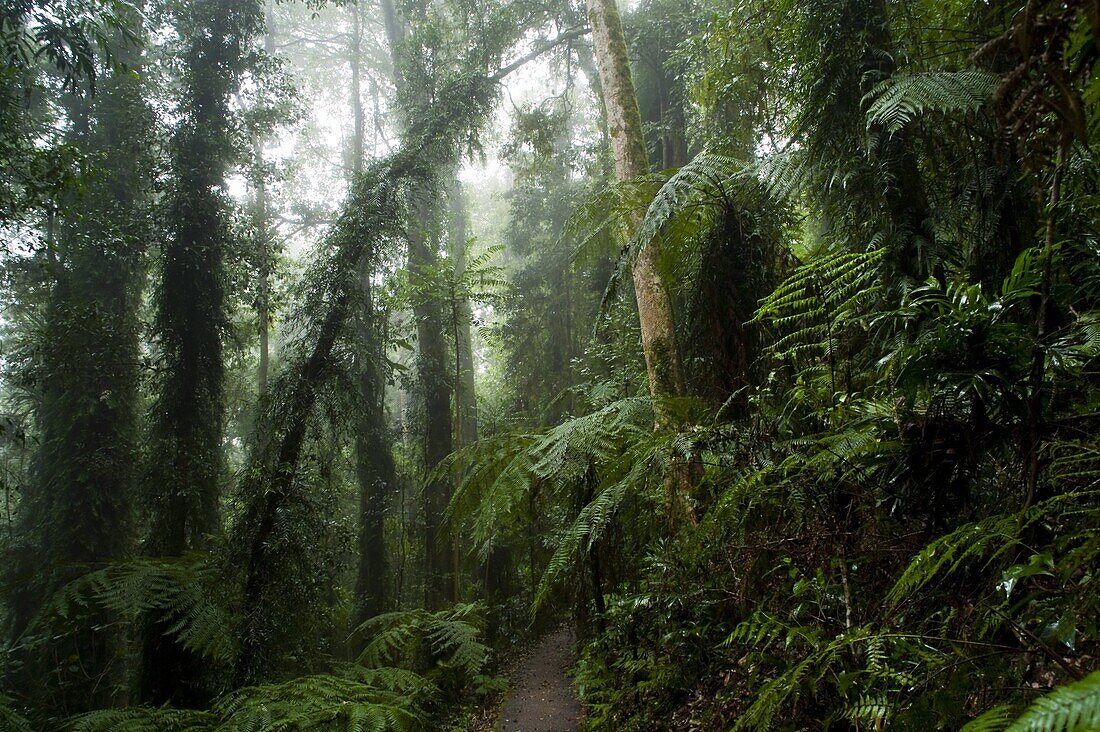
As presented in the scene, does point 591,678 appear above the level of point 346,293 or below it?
below

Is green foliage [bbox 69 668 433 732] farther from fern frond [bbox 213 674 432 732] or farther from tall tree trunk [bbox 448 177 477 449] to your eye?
tall tree trunk [bbox 448 177 477 449]

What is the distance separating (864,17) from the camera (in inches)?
115

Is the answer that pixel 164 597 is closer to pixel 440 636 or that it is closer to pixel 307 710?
pixel 307 710

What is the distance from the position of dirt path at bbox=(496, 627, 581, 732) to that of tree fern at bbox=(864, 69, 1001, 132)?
5.47 m

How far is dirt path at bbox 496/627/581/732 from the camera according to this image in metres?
5.72

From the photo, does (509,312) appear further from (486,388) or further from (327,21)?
(327,21)

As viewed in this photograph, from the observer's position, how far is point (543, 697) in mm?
6773

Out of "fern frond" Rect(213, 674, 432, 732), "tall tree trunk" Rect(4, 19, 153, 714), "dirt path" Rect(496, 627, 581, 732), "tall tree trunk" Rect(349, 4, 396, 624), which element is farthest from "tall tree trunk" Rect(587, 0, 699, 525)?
"tall tree trunk" Rect(349, 4, 396, 624)

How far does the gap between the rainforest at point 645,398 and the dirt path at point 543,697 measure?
0.12m

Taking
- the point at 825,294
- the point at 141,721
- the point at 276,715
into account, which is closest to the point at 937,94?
the point at 825,294

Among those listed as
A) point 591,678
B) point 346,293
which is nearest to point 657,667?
point 591,678

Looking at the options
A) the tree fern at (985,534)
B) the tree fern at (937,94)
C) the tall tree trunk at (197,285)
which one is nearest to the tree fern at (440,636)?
the tall tree trunk at (197,285)

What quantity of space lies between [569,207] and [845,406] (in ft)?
40.7

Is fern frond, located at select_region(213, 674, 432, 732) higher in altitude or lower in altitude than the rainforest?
lower
